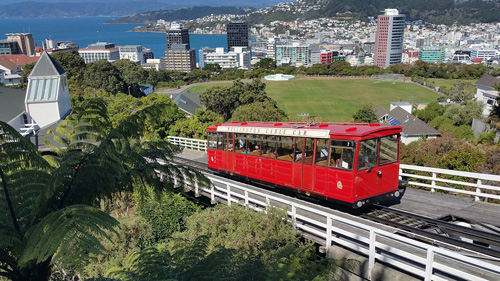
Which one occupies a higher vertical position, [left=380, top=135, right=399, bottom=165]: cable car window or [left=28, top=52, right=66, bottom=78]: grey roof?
[left=28, top=52, right=66, bottom=78]: grey roof

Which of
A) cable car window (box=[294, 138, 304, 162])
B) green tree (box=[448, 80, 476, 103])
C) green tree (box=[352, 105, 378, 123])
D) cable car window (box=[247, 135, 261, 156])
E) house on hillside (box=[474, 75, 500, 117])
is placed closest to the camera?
cable car window (box=[294, 138, 304, 162])

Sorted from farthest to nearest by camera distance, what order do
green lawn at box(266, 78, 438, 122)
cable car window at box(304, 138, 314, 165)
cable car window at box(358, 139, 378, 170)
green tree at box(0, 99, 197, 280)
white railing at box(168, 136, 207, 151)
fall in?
green lawn at box(266, 78, 438, 122) < white railing at box(168, 136, 207, 151) < cable car window at box(304, 138, 314, 165) < cable car window at box(358, 139, 378, 170) < green tree at box(0, 99, 197, 280)

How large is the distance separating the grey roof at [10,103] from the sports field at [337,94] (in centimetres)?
5082

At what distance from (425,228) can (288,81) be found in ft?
389

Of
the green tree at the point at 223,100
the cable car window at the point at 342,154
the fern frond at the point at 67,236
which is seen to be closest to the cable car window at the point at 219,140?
the cable car window at the point at 342,154

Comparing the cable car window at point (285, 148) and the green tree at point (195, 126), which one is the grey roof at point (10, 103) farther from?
the cable car window at point (285, 148)

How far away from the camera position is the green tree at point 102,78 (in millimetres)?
61000

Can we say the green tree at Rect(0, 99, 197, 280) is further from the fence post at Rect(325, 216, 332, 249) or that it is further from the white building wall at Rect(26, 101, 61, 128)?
the white building wall at Rect(26, 101, 61, 128)

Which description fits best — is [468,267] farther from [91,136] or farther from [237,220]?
[91,136]

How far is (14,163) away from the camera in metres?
6.27

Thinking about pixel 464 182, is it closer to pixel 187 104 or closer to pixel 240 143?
pixel 240 143

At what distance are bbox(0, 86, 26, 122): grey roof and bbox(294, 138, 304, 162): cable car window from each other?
27491mm

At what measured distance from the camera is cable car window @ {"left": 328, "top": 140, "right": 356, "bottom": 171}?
38.4 feet

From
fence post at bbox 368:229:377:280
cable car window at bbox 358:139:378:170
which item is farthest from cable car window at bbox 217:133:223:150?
fence post at bbox 368:229:377:280
